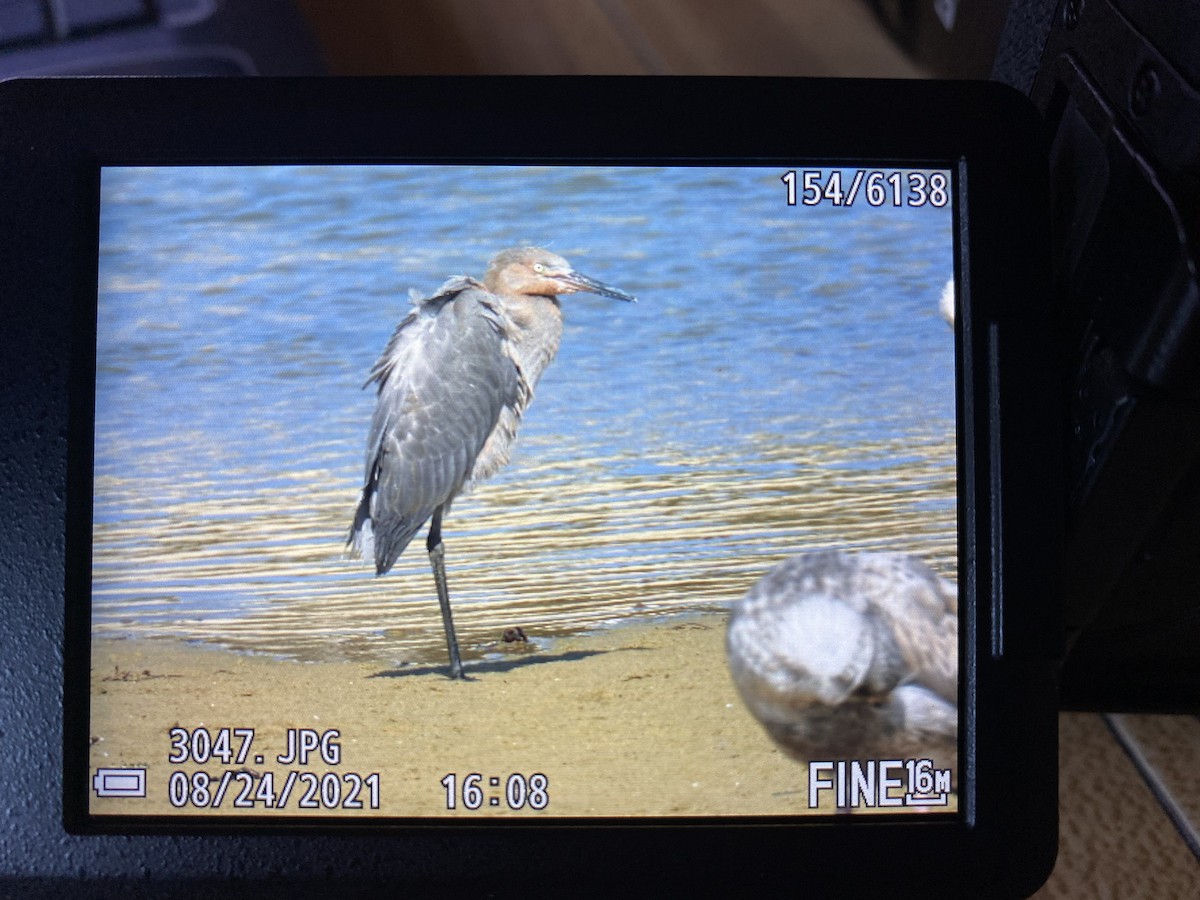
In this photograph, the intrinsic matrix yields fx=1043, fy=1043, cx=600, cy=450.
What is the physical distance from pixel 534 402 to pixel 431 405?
0.20ft

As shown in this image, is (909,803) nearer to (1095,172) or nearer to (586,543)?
(586,543)

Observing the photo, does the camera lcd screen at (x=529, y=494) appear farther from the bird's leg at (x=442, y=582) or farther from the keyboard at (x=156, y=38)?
the keyboard at (x=156, y=38)

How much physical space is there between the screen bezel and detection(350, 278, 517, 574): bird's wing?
0.09m

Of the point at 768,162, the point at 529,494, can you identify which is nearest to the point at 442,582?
the point at 529,494

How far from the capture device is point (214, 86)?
57 centimetres

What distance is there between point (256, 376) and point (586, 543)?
0.65 ft

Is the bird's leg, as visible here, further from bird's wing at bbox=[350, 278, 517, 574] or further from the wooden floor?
the wooden floor

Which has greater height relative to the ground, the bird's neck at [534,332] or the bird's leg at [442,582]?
the bird's neck at [534,332]

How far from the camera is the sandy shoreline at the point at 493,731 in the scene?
548mm

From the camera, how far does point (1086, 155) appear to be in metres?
0.57

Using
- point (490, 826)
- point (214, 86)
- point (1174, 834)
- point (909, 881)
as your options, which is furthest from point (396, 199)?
point (1174, 834)

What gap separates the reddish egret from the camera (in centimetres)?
55

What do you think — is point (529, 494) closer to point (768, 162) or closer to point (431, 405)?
point (431, 405)

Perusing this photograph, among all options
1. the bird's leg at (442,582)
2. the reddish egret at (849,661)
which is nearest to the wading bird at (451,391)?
the bird's leg at (442,582)
